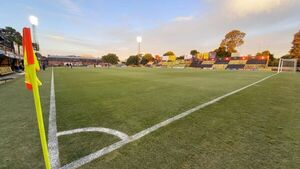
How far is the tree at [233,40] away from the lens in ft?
224

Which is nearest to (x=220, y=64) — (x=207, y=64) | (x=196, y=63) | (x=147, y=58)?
(x=207, y=64)

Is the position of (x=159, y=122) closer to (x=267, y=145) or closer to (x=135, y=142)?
(x=135, y=142)

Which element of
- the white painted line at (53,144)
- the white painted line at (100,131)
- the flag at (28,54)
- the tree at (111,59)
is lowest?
the white painted line at (53,144)

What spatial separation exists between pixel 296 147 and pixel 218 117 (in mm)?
1548

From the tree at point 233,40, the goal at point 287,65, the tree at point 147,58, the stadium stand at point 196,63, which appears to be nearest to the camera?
the goal at point 287,65

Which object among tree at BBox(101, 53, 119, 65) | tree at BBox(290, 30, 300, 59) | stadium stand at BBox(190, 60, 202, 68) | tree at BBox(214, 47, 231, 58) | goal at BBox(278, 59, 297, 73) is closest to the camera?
goal at BBox(278, 59, 297, 73)

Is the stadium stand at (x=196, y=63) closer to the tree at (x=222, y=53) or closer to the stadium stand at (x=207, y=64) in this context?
the stadium stand at (x=207, y=64)

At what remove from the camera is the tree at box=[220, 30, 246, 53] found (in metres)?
68.3

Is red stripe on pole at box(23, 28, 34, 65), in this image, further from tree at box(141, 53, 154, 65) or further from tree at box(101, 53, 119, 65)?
tree at box(101, 53, 119, 65)

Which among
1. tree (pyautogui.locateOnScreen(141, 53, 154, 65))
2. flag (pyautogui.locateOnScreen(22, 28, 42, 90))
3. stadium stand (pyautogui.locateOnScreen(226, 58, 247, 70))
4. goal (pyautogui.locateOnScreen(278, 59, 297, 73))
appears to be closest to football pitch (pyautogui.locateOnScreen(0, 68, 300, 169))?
flag (pyautogui.locateOnScreen(22, 28, 42, 90))

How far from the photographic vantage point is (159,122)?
11.5 ft

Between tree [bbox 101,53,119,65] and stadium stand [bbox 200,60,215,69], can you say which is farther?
tree [bbox 101,53,119,65]

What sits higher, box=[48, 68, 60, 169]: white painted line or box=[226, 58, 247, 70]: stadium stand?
box=[226, 58, 247, 70]: stadium stand

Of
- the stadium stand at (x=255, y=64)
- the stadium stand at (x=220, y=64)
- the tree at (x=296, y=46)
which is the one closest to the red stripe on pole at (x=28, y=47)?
the stadium stand at (x=255, y=64)
